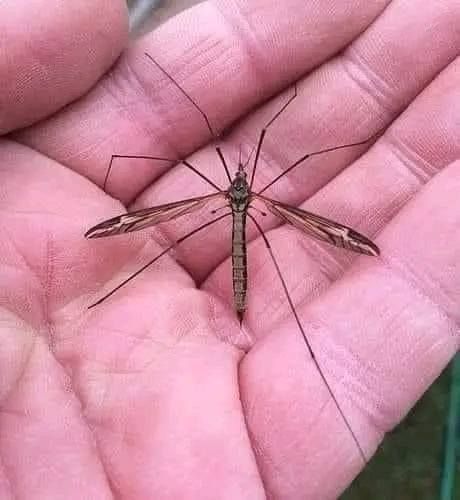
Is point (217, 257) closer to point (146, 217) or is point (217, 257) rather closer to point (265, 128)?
point (146, 217)

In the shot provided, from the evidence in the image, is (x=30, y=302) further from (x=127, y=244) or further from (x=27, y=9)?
(x=27, y=9)

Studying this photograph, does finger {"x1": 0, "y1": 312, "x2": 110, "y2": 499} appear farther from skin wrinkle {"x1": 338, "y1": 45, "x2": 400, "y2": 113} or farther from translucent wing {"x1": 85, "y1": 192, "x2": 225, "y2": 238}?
skin wrinkle {"x1": 338, "y1": 45, "x2": 400, "y2": 113}

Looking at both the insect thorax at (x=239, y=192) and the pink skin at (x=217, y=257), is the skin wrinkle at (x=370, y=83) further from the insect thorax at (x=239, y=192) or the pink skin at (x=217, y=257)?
the insect thorax at (x=239, y=192)

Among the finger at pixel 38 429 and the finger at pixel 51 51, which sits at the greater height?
the finger at pixel 51 51

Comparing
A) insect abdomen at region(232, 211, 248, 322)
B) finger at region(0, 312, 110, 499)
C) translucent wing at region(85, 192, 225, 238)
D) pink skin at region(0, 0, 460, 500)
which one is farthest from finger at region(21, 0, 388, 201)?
finger at region(0, 312, 110, 499)

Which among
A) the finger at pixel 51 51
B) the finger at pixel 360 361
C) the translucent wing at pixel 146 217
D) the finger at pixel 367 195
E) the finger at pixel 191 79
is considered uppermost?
the finger at pixel 51 51

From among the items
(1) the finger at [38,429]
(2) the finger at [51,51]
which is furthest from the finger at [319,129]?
(1) the finger at [38,429]
